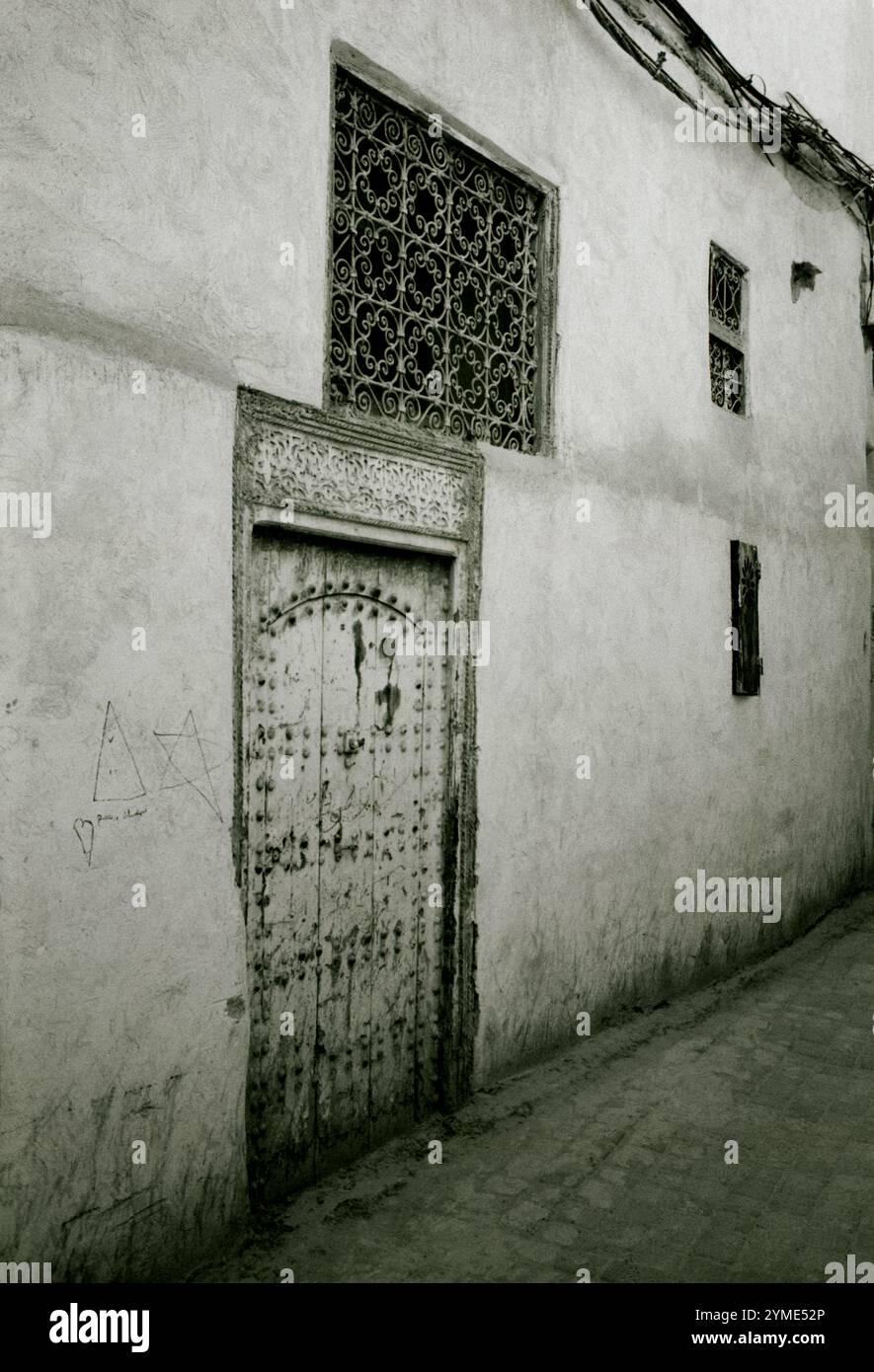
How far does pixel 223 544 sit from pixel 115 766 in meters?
0.78

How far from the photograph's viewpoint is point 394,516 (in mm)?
4109

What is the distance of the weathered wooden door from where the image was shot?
3.70 m

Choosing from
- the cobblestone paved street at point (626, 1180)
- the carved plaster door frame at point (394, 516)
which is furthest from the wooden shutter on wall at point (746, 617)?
the carved plaster door frame at point (394, 516)

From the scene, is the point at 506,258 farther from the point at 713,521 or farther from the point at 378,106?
the point at 713,521

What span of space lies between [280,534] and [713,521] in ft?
12.0

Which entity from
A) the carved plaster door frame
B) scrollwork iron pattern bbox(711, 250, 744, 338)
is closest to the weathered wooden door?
the carved plaster door frame

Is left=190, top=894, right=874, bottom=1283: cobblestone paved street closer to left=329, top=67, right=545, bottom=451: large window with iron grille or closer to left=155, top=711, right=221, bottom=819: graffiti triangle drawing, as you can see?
left=155, top=711, right=221, bottom=819: graffiti triangle drawing

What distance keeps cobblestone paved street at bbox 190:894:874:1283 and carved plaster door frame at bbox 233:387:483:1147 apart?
1.67 ft

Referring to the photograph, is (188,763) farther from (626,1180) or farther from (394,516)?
(626,1180)

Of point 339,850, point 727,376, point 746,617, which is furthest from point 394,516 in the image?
point 727,376

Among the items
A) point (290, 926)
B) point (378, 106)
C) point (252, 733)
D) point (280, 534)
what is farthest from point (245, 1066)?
point (378, 106)

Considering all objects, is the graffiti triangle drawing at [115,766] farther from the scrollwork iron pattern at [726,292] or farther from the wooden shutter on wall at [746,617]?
the scrollwork iron pattern at [726,292]

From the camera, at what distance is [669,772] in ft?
20.0

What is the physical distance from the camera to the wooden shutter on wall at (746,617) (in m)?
6.82
